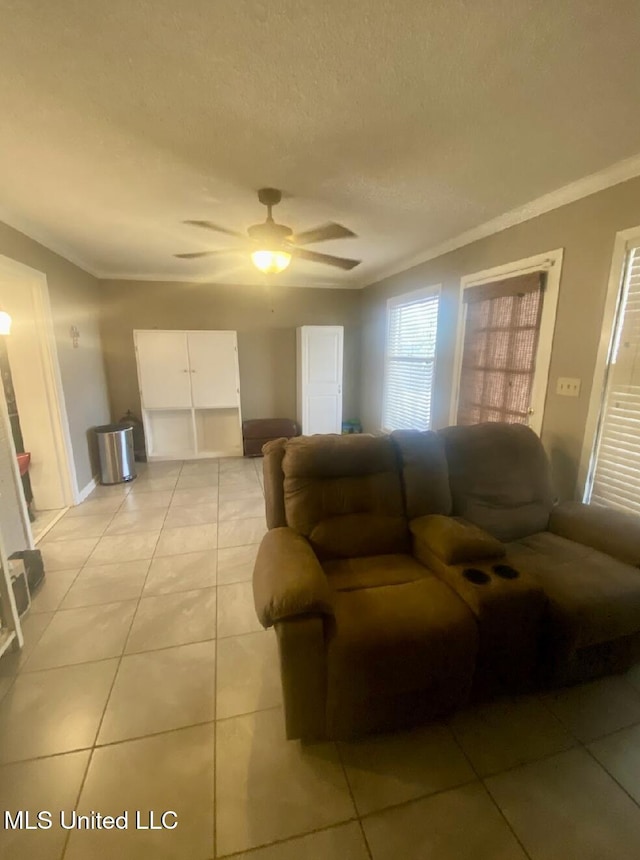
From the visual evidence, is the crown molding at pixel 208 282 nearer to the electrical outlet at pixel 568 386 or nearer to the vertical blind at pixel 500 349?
the vertical blind at pixel 500 349

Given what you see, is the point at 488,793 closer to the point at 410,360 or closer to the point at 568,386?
the point at 568,386

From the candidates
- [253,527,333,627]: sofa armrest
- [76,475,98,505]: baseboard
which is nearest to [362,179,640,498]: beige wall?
[253,527,333,627]: sofa armrest

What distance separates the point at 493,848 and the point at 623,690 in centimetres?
96

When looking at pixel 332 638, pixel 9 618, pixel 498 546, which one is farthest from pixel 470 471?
pixel 9 618

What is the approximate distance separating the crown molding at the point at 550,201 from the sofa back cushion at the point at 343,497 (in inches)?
75.6

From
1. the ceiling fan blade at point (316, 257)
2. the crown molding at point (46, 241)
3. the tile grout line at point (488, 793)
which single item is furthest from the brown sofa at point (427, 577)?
the crown molding at point (46, 241)

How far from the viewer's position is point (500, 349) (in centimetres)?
283

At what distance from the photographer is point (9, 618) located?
5.63ft

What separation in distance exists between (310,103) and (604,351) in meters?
1.99

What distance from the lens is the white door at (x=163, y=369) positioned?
4.50 metres

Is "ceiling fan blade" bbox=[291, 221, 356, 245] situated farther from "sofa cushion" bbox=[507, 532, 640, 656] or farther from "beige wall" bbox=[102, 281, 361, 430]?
"beige wall" bbox=[102, 281, 361, 430]

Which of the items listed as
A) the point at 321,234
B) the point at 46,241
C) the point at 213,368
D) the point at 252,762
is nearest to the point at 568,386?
the point at 321,234

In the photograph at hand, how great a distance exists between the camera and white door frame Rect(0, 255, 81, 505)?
9.71 ft

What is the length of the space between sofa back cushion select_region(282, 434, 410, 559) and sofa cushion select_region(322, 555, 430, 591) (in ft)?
0.19
